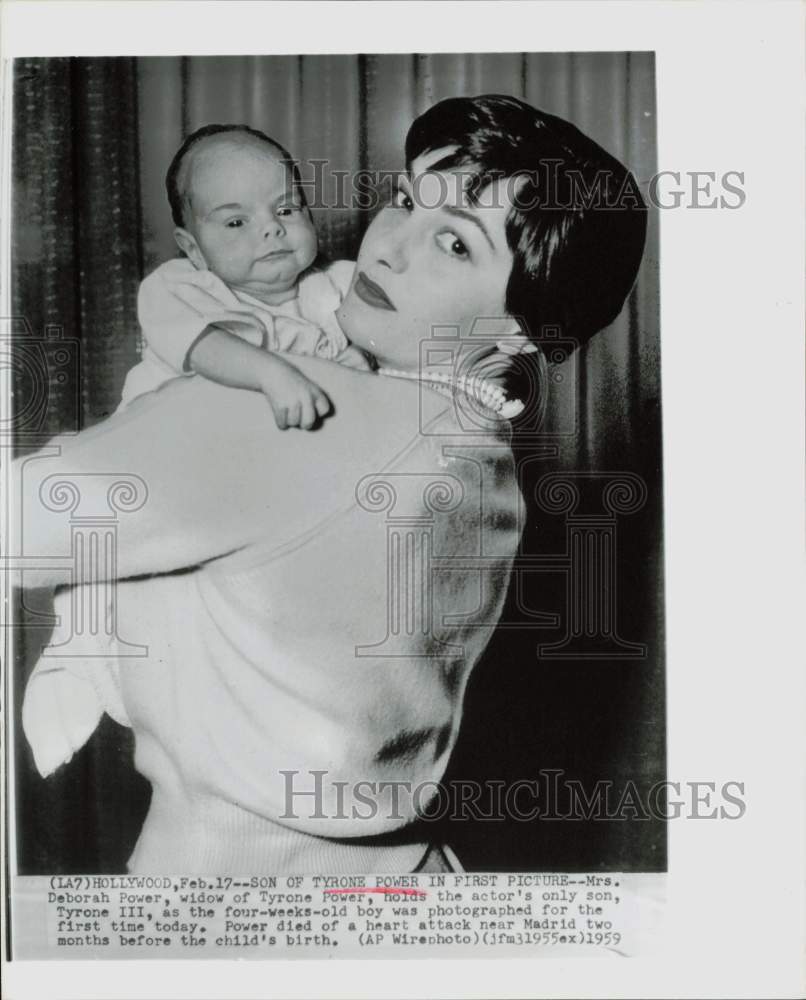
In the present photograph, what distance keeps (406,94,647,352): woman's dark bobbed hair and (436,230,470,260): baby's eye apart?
2.2 inches

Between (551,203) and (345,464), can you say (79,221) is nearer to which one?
(345,464)

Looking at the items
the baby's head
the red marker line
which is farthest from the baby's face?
the red marker line

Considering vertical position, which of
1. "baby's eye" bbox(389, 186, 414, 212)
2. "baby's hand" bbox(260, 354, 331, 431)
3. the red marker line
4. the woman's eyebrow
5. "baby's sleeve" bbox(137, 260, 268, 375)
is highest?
"baby's eye" bbox(389, 186, 414, 212)

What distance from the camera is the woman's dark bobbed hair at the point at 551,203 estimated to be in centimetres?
121

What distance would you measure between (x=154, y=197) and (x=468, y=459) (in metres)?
0.51

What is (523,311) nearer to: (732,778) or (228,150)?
(228,150)

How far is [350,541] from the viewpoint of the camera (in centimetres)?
118

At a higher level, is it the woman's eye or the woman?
the woman's eye

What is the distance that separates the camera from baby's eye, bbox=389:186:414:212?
1209 millimetres

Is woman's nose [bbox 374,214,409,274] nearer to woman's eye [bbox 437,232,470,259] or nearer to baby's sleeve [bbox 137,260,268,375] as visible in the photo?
woman's eye [bbox 437,232,470,259]

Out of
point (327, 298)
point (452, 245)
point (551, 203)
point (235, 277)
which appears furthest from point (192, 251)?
point (551, 203)

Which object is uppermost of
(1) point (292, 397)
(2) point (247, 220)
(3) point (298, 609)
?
(2) point (247, 220)

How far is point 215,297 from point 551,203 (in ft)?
1.42

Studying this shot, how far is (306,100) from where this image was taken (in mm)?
1229
